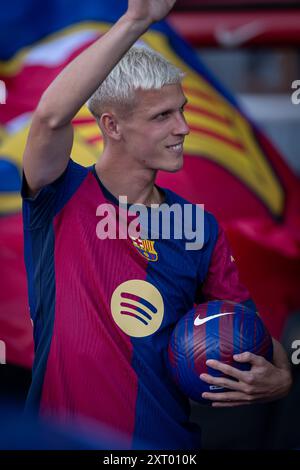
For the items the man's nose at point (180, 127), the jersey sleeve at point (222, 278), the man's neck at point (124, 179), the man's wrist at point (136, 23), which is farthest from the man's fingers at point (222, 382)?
the man's wrist at point (136, 23)

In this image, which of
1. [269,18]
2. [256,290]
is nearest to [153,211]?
[256,290]

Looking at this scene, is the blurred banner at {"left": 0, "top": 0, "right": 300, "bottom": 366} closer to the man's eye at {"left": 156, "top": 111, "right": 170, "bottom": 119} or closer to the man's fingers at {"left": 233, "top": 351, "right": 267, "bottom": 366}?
the man's eye at {"left": 156, "top": 111, "right": 170, "bottom": 119}

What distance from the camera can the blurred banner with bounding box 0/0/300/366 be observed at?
2.93m

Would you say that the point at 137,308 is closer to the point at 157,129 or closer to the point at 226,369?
the point at 226,369

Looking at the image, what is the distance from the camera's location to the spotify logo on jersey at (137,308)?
5.44 feet

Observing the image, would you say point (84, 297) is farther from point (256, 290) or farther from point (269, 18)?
point (269, 18)

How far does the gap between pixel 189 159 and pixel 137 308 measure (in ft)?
5.30

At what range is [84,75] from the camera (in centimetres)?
143

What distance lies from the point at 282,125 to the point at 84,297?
5067 mm

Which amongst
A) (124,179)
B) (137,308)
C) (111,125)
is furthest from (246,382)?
(111,125)

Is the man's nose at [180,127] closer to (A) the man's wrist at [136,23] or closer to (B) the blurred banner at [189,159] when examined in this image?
(A) the man's wrist at [136,23]

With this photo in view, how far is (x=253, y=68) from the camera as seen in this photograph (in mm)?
6516

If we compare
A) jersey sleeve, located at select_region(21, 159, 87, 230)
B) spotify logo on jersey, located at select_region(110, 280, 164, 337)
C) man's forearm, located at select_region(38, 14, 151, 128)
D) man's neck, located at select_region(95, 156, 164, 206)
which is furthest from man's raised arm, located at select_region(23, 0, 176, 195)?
spotify logo on jersey, located at select_region(110, 280, 164, 337)

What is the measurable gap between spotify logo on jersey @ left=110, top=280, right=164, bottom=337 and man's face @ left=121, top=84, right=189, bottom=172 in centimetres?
25
